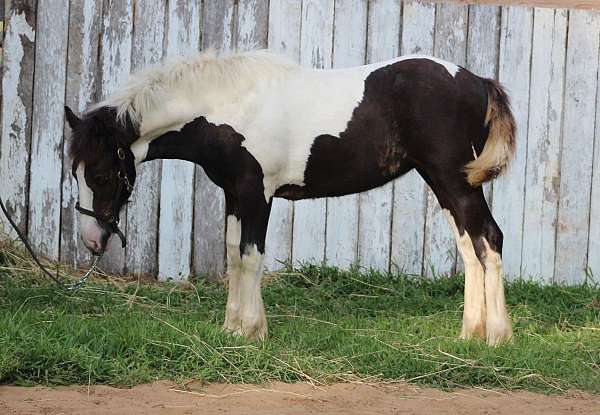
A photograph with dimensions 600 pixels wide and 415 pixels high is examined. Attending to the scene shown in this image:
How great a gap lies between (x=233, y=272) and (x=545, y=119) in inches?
126

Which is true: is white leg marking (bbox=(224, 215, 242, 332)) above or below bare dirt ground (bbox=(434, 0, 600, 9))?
below

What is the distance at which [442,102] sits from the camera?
6.38 metres

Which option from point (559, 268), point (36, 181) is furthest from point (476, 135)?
point (36, 181)

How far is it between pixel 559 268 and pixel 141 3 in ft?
13.2

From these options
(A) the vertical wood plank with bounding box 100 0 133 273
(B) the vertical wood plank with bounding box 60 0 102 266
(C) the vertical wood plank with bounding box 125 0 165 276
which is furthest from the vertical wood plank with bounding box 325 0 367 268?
(B) the vertical wood plank with bounding box 60 0 102 266

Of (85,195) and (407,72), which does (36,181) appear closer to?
(85,195)

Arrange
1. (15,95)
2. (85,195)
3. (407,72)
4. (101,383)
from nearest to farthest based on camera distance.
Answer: (101,383) < (85,195) < (407,72) < (15,95)

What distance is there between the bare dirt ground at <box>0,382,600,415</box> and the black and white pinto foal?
3.52 ft

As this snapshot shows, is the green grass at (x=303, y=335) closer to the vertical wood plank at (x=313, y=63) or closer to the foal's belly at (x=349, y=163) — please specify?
the vertical wood plank at (x=313, y=63)

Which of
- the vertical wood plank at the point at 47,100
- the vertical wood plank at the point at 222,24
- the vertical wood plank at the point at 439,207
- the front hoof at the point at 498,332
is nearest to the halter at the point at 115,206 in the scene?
the vertical wood plank at the point at 47,100

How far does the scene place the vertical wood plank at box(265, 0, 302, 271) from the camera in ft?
26.6

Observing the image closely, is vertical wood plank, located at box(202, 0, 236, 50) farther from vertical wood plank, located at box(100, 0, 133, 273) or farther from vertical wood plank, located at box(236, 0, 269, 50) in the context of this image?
vertical wood plank, located at box(100, 0, 133, 273)

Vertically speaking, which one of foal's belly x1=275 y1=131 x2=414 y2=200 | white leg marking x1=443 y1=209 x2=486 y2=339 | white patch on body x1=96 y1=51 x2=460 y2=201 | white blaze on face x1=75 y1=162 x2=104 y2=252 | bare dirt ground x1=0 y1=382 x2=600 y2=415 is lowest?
bare dirt ground x1=0 y1=382 x2=600 y2=415

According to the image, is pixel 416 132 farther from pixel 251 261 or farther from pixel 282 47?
pixel 282 47
